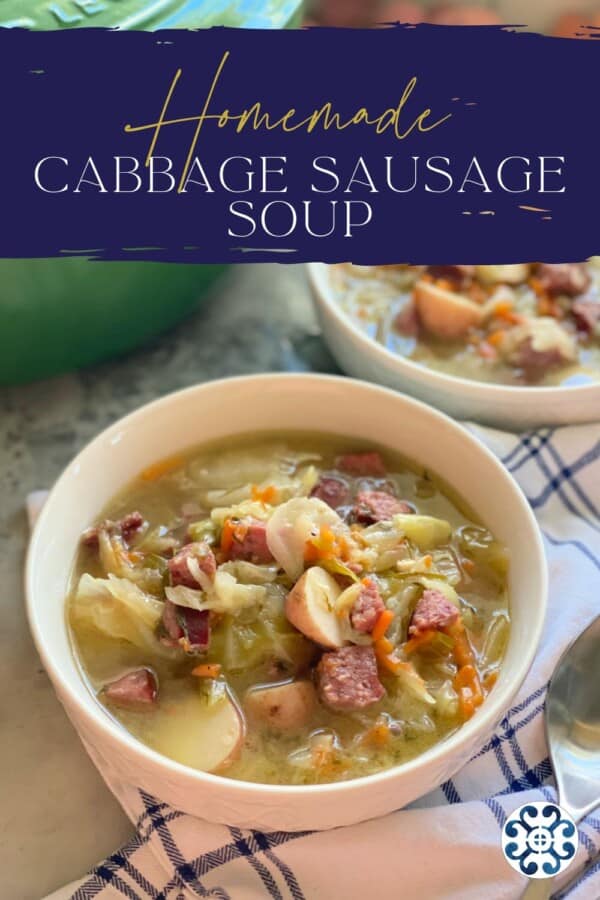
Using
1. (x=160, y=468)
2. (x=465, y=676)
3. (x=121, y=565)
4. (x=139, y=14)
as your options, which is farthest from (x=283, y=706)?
(x=139, y=14)

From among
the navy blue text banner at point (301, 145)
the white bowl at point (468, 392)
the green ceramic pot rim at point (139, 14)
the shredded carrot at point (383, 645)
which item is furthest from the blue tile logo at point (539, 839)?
the green ceramic pot rim at point (139, 14)

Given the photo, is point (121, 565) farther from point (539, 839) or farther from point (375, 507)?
point (539, 839)

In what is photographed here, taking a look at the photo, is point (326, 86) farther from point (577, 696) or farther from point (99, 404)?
point (577, 696)

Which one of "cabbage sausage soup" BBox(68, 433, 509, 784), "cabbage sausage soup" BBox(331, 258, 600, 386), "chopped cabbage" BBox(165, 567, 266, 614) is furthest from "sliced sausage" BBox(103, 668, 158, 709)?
"cabbage sausage soup" BBox(331, 258, 600, 386)

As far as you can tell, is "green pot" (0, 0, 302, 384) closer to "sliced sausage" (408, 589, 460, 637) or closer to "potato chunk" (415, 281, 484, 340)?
"potato chunk" (415, 281, 484, 340)

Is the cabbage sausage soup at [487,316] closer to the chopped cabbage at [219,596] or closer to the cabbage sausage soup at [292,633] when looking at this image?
the cabbage sausage soup at [292,633]

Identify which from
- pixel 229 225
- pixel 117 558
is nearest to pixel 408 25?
pixel 229 225
